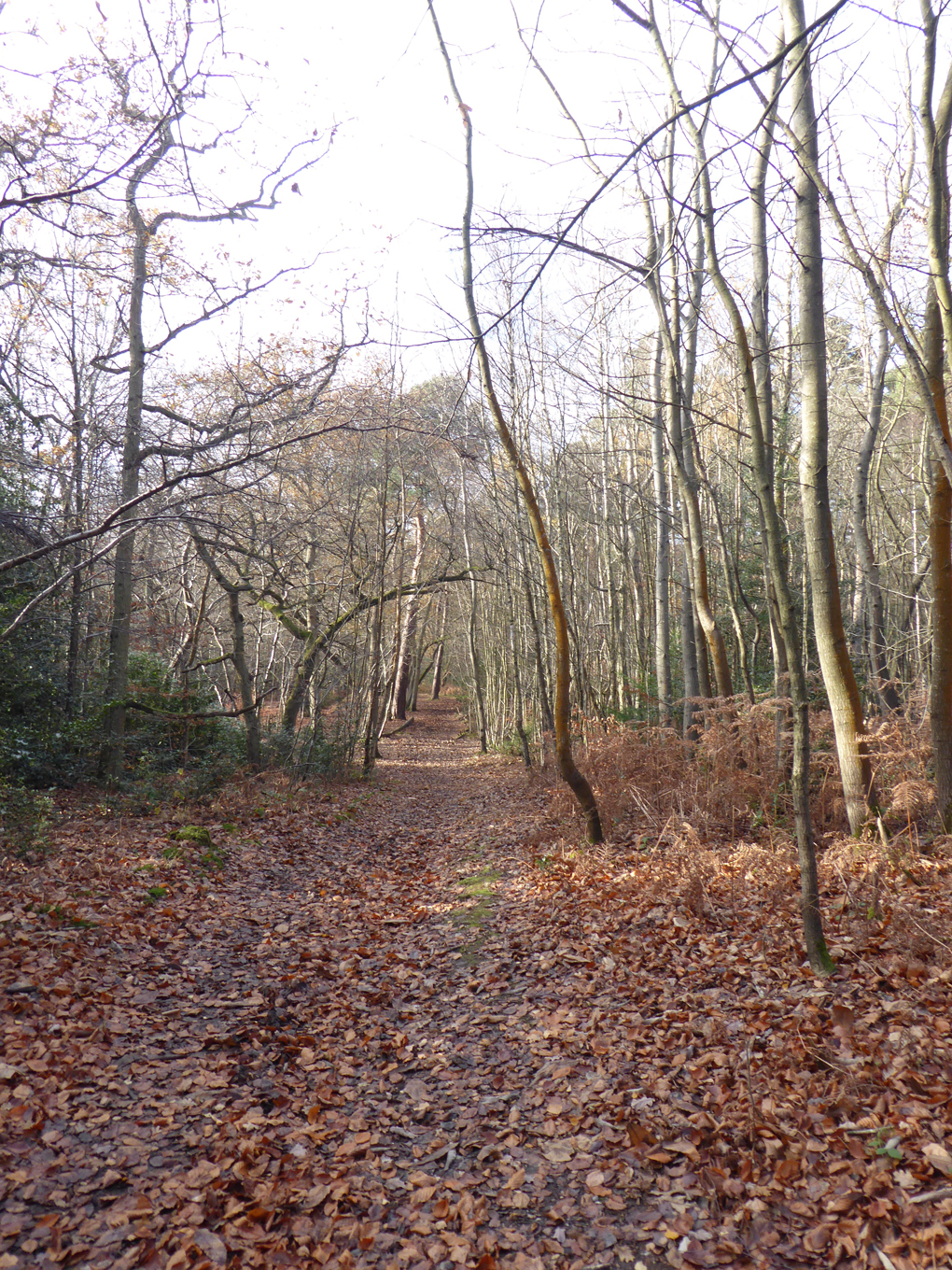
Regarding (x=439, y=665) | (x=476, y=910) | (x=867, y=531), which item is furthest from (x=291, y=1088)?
(x=439, y=665)

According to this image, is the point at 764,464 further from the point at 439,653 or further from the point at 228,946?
the point at 439,653

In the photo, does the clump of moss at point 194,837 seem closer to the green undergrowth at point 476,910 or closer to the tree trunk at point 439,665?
the green undergrowth at point 476,910

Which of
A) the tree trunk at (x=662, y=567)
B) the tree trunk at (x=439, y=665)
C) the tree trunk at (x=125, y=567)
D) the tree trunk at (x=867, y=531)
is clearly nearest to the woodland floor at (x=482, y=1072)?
the tree trunk at (x=125, y=567)

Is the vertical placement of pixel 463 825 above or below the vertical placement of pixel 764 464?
below

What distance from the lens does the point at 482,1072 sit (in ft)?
13.2

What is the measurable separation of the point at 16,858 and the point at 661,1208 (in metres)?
5.85

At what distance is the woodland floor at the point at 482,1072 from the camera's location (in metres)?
2.78

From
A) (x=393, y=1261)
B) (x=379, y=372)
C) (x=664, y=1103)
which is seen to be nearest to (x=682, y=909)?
(x=664, y=1103)

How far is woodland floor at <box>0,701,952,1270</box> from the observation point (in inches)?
109

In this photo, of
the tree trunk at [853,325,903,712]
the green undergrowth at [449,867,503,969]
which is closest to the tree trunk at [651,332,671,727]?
the tree trunk at [853,325,903,712]

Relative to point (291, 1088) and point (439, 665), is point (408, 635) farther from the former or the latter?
point (291, 1088)

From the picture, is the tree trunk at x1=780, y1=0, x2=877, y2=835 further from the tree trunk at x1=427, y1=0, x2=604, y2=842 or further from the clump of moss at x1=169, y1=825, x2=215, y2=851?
the clump of moss at x1=169, y1=825, x2=215, y2=851

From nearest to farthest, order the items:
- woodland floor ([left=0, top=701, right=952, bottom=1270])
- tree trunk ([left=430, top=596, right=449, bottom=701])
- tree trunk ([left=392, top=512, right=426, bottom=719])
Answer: woodland floor ([left=0, top=701, right=952, bottom=1270]), tree trunk ([left=392, top=512, right=426, bottom=719]), tree trunk ([left=430, top=596, right=449, bottom=701])

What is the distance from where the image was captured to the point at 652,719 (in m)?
11.3
